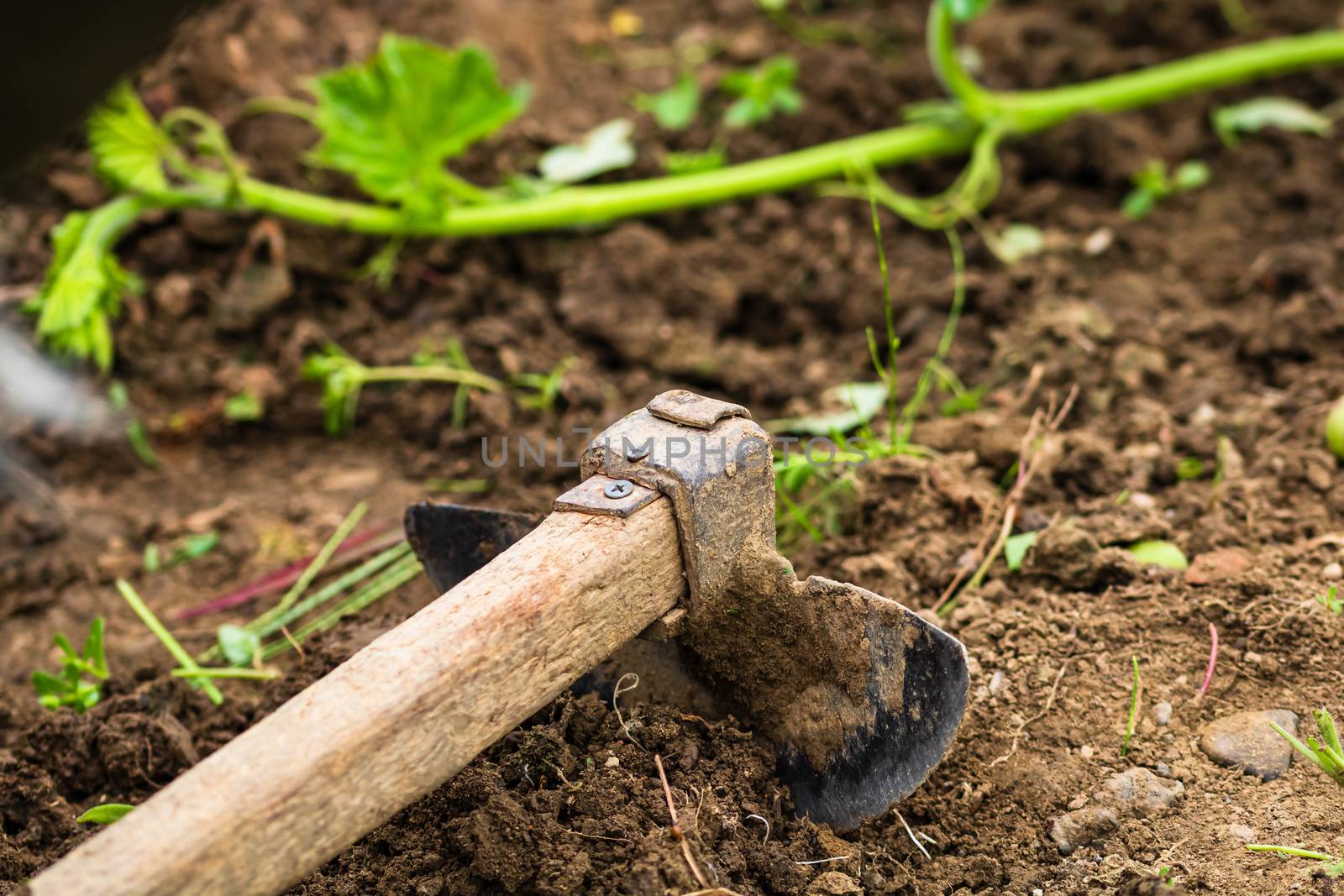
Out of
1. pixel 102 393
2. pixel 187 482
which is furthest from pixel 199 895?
pixel 102 393

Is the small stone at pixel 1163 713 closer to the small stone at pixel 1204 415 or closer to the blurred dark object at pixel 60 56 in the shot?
the small stone at pixel 1204 415

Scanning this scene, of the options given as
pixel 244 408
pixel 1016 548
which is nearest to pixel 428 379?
pixel 244 408

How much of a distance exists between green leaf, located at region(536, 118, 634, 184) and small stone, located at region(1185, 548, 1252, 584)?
6.38 feet

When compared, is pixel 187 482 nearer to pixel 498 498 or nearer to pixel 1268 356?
pixel 498 498

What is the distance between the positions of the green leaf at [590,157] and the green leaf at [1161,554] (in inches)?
72.8

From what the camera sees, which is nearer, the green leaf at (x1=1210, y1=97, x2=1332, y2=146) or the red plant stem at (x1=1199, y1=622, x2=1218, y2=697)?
the red plant stem at (x1=1199, y1=622, x2=1218, y2=697)

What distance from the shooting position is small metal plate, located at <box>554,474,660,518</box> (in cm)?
159

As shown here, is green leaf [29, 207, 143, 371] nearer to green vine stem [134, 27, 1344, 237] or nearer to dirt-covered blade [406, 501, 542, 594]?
green vine stem [134, 27, 1344, 237]

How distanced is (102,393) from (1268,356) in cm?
283

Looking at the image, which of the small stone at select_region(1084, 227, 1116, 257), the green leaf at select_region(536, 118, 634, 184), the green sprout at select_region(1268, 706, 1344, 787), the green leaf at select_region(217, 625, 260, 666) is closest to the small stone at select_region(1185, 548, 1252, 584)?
the green sprout at select_region(1268, 706, 1344, 787)

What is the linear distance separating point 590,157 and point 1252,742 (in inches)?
91.9

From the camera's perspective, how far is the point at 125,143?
114 inches

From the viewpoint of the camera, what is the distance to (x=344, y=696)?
133cm

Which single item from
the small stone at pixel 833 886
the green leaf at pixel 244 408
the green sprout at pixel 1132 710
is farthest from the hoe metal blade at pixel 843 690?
the green leaf at pixel 244 408
